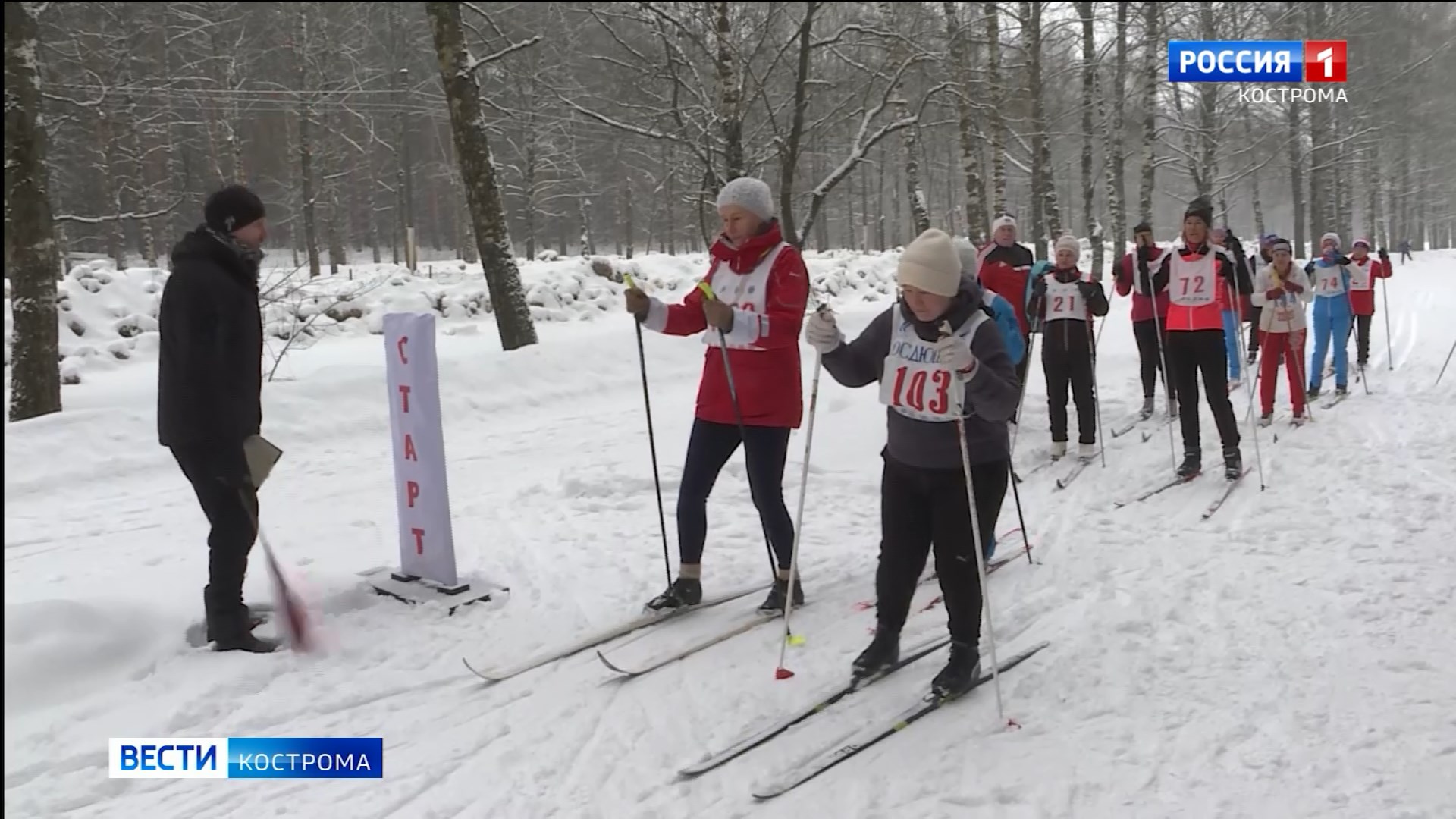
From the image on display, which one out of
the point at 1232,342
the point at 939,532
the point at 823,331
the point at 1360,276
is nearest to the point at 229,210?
the point at 823,331

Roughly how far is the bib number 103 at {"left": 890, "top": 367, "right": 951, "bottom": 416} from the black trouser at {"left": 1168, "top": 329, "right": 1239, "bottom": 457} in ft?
13.6

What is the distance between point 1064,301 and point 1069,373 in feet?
2.01

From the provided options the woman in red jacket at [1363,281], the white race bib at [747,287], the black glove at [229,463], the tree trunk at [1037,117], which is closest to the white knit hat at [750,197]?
the white race bib at [747,287]

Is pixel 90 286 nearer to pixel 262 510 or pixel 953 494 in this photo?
pixel 262 510

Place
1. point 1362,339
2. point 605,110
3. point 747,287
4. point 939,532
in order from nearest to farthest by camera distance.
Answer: point 939,532 → point 747,287 → point 1362,339 → point 605,110

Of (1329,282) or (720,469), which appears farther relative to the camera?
(1329,282)

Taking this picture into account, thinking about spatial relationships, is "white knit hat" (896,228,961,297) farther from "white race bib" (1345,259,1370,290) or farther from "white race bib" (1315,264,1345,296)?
"white race bib" (1345,259,1370,290)

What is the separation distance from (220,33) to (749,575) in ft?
12.9

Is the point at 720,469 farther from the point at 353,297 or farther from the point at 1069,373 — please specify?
the point at 353,297

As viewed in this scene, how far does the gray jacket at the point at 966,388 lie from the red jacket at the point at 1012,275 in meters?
4.43

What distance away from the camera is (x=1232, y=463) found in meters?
6.96

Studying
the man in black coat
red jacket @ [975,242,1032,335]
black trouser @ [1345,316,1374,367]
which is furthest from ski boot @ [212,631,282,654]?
black trouser @ [1345,316,1374,367]

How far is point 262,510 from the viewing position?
21.9 feet

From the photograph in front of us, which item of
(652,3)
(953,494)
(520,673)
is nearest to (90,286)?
(652,3)
